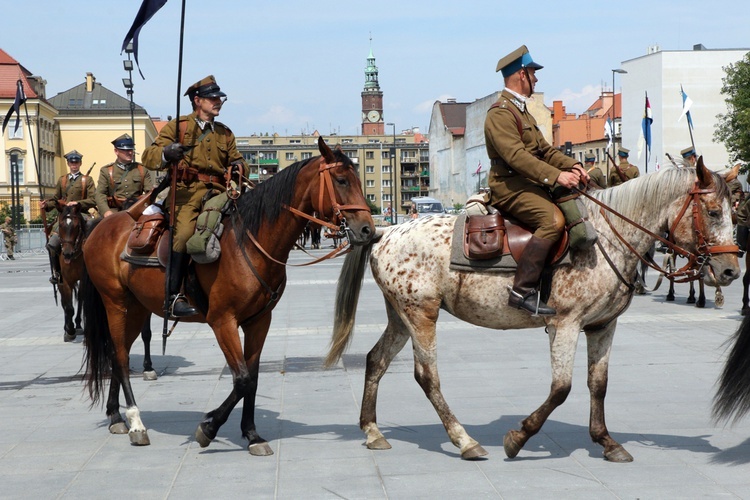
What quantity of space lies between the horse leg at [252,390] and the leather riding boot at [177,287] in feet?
1.58

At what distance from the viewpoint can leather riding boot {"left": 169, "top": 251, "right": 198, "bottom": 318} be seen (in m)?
7.39

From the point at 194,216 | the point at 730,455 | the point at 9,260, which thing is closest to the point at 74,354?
the point at 194,216

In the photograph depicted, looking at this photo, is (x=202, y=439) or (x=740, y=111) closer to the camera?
(x=202, y=439)

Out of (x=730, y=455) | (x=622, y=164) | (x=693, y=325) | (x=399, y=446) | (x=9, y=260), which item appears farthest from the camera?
(x=9, y=260)

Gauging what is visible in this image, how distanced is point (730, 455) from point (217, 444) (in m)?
3.80

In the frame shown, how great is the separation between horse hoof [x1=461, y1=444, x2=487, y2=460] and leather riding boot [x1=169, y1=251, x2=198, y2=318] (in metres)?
2.37

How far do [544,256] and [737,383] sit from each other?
161cm

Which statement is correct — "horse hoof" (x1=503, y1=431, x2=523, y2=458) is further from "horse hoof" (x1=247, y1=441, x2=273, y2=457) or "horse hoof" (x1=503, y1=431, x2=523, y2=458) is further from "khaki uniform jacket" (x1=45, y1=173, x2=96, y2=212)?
"khaki uniform jacket" (x1=45, y1=173, x2=96, y2=212)

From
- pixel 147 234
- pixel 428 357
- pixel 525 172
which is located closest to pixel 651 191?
pixel 525 172

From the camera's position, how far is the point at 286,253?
7.31 metres

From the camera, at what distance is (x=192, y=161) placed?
7547 mm

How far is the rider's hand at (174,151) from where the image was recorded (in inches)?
278

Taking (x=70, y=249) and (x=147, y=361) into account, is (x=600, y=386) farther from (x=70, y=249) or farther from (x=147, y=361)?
(x=70, y=249)

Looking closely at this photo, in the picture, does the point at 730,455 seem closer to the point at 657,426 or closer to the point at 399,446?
the point at 657,426
